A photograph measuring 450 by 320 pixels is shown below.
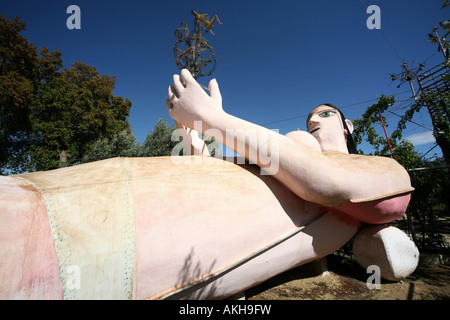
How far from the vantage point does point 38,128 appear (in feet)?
44.0

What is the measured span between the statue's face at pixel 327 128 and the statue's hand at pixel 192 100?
167 cm

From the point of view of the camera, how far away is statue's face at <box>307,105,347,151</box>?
3162 mm

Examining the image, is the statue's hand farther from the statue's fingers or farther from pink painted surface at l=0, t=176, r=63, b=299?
pink painted surface at l=0, t=176, r=63, b=299

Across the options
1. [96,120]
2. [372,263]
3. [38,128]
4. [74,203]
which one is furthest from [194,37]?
[38,128]

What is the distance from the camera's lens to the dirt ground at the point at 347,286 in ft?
8.83

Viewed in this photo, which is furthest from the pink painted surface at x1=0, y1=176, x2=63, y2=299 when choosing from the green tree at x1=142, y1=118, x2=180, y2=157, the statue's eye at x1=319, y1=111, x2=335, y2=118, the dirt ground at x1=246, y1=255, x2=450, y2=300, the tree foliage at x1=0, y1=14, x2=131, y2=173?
the tree foliage at x1=0, y1=14, x2=131, y2=173

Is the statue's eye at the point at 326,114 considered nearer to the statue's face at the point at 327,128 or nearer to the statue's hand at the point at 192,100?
the statue's face at the point at 327,128

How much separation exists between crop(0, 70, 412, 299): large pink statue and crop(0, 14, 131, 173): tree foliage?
1434 centimetres

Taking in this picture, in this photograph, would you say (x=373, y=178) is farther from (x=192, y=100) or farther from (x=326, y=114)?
(x=192, y=100)

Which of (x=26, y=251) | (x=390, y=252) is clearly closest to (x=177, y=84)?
(x=26, y=251)

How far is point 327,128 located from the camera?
3.23 metres

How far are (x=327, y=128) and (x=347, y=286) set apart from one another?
2334 millimetres

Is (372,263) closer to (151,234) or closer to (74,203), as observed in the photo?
(151,234)
